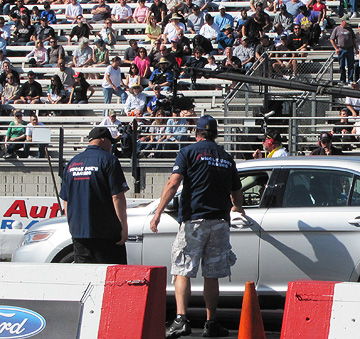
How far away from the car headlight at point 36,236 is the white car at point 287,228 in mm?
922

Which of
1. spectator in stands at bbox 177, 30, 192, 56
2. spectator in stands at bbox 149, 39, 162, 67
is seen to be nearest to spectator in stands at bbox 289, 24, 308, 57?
spectator in stands at bbox 177, 30, 192, 56

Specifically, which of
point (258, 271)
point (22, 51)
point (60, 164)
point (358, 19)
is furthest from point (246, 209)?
point (22, 51)

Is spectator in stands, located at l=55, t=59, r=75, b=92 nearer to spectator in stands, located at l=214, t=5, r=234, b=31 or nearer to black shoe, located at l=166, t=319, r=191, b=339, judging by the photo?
spectator in stands, located at l=214, t=5, r=234, b=31

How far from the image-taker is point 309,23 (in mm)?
19906

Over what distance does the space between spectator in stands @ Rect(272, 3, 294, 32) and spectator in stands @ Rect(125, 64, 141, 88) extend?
13.0 ft

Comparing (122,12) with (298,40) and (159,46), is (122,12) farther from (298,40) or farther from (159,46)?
(298,40)

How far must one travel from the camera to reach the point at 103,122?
1727 centimetres

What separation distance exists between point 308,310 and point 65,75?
16.3 meters

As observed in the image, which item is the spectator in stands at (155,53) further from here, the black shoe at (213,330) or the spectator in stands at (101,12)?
the black shoe at (213,330)

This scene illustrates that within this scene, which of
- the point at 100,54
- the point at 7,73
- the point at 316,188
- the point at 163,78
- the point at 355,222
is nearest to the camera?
the point at 355,222

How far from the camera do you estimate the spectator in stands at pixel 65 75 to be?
809 inches

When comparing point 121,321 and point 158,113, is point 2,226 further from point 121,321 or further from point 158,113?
point 121,321

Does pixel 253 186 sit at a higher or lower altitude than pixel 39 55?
lower

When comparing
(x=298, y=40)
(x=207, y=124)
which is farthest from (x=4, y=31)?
(x=207, y=124)
